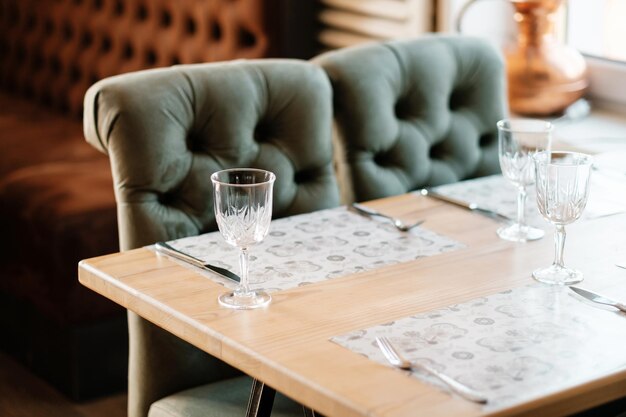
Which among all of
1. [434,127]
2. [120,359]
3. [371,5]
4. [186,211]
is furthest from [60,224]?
[371,5]

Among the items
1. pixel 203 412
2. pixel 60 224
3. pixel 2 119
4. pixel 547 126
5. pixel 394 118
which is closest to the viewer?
pixel 203 412

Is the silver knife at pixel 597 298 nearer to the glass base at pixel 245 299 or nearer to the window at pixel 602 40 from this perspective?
the glass base at pixel 245 299

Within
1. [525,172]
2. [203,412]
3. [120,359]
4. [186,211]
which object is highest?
[525,172]

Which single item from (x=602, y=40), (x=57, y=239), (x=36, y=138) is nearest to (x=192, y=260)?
(x=57, y=239)

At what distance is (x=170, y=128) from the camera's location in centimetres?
213

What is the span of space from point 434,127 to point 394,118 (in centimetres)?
11

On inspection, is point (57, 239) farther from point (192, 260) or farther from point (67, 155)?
point (192, 260)

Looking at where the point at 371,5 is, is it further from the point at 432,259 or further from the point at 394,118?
the point at 432,259

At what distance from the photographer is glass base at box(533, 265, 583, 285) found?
1715 mm

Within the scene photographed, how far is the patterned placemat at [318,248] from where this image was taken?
177cm

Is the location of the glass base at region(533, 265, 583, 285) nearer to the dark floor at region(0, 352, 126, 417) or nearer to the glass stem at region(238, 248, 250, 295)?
the glass stem at region(238, 248, 250, 295)

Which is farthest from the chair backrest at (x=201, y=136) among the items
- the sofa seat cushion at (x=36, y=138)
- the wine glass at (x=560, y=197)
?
the sofa seat cushion at (x=36, y=138)

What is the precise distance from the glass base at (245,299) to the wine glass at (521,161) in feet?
1.73

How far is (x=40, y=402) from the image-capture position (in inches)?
113
